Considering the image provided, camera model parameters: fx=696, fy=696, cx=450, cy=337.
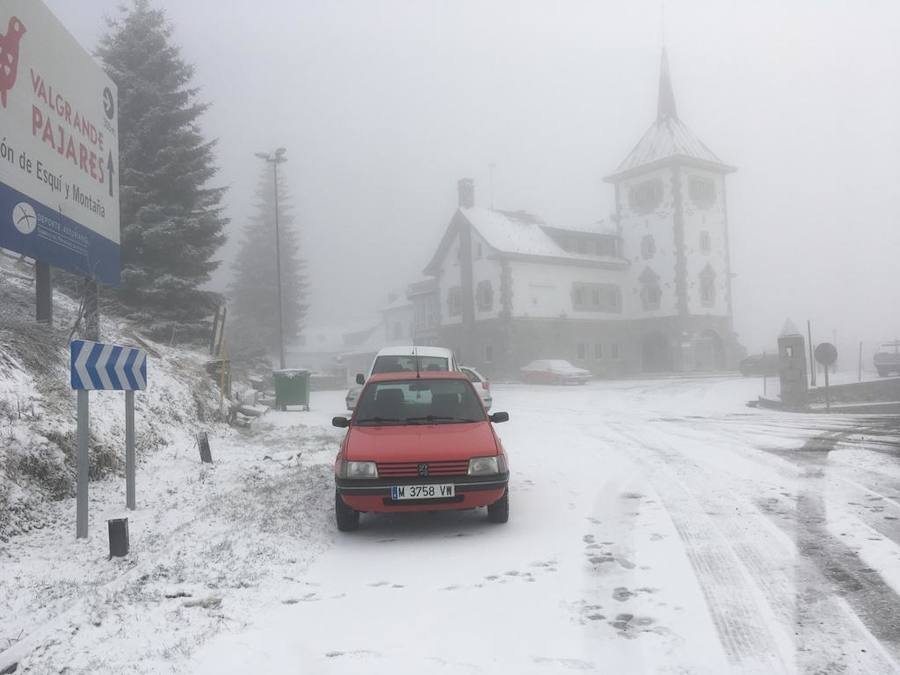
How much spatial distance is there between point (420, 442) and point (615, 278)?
153 ft

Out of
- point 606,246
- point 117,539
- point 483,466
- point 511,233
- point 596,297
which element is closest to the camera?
point 117,539

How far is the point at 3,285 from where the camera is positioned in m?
13.0

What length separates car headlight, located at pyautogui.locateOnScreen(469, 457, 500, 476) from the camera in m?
6.55

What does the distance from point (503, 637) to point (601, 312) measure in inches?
1861

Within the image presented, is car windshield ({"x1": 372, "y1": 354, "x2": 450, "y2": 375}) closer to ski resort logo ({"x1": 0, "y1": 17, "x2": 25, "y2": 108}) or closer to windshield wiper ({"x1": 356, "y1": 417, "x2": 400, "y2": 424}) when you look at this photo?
windshield wiper ({"x1": 356, "y1": 417, "x2": 400, "y2": 424})

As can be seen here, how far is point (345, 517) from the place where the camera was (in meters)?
6.86

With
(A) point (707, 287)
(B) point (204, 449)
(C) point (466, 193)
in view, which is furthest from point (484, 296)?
(B) point (204, 449)

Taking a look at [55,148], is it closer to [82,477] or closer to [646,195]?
[82,477]

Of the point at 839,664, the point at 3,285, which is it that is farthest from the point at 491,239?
the point at 839,664

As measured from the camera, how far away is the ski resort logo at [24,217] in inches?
328

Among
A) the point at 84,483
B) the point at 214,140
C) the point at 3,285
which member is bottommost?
the point at 84,483

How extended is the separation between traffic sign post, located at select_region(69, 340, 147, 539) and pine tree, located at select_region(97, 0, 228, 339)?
1250 centimetres

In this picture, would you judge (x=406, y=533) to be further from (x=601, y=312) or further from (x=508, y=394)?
(x=601, y=312)

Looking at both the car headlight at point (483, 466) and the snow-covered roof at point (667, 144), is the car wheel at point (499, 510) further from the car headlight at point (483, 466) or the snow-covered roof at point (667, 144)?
the snow-covered roof at point (667, 144)
